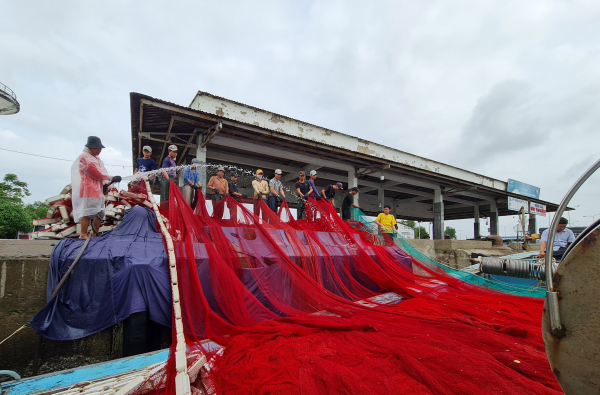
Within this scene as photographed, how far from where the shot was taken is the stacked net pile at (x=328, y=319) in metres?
1.88

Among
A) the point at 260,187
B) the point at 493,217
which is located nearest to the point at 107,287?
the point at 260,187

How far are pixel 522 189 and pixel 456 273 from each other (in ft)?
65.3

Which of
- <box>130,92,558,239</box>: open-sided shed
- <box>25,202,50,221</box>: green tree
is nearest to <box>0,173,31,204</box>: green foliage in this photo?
<box>25,202,50,221</box>: green tree

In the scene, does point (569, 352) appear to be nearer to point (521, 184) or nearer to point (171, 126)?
point (171, 126)

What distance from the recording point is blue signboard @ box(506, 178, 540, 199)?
20.0 m

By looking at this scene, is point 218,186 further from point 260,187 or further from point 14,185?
point 14,185

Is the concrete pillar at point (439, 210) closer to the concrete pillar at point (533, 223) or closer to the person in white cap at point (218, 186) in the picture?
the concrete pillar at point (533, 223)

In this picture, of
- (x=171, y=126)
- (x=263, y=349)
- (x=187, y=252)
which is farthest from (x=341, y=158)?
(x=263, y=349)

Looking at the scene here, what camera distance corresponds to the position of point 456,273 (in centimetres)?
572

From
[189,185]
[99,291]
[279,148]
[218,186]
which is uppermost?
[279,148]

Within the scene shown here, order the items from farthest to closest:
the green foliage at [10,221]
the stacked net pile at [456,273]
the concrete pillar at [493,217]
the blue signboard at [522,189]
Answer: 1. the concrete pillar at [493,217]
2. the blue signboard at [522,189]
3. the green foliage at [10,221]
4. the stacked net pile at [456,273]

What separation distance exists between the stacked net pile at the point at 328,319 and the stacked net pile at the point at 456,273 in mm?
332

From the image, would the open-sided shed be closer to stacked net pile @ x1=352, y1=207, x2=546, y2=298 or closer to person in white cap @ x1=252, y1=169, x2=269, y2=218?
person in white cap @ x1=252, y1=169, x2=269, y2=218

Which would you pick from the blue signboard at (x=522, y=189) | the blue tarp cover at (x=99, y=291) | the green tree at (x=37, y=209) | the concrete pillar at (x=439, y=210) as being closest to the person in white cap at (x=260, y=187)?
the blue tarp cover at (x=99, y=291)
